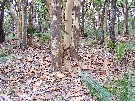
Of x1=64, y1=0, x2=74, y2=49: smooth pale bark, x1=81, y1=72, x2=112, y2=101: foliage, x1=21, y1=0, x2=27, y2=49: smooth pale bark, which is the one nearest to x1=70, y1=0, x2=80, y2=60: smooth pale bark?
x1=64, y1=0, x2=74, y2=49: smooth pale bark

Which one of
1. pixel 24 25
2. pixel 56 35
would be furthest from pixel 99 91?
pixel 24 25

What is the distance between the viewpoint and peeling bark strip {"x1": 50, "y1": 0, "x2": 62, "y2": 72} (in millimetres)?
10414

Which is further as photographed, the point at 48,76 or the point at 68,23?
the point at 68,23

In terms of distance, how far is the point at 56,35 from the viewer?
415 inches

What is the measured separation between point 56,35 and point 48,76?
1318 millimetres

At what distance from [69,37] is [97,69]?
160 centimetres

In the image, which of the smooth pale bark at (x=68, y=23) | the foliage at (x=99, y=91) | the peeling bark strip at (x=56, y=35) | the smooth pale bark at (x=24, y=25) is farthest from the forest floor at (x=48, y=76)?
the foliage at (x=99, y=91)

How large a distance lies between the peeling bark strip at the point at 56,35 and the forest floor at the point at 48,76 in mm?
336

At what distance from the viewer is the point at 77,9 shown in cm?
1148

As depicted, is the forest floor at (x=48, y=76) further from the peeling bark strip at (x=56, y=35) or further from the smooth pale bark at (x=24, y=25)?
the smooth pale bark at (x=24, y=25)

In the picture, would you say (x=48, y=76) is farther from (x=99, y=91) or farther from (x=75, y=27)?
(x=99, y=91)

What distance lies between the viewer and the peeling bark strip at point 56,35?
34.2 feet

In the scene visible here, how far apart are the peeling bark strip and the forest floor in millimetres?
336

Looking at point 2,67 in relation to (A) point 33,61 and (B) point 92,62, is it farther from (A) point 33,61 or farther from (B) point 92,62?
(B) point 92,62
